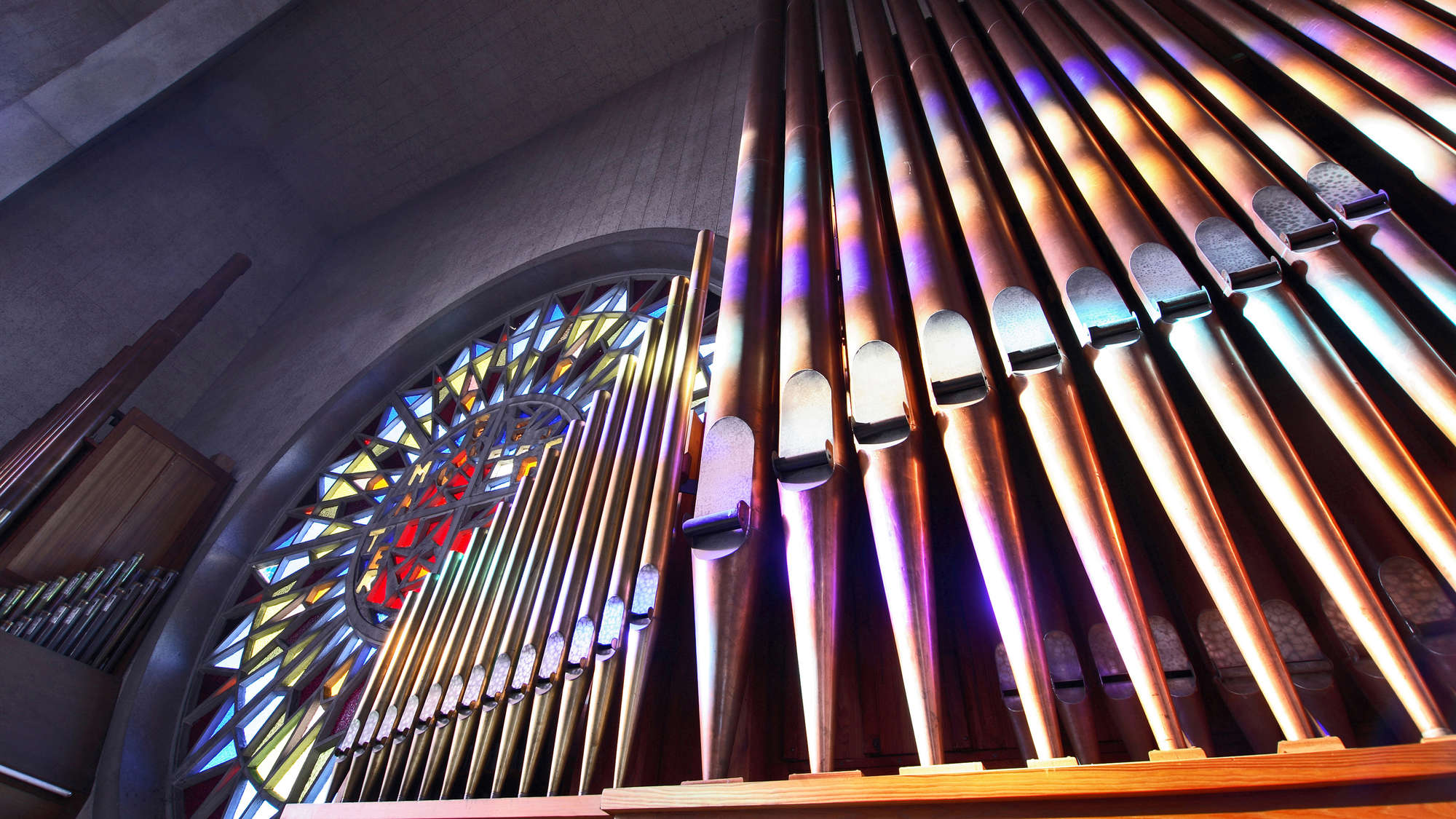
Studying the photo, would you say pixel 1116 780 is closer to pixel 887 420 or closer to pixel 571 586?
pixel 887 420

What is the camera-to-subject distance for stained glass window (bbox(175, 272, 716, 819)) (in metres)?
4.47

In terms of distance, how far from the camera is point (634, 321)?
18.9ft

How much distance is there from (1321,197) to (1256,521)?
68cm

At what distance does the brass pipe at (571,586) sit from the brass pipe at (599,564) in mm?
16

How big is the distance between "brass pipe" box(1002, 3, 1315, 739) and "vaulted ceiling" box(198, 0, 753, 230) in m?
7.13

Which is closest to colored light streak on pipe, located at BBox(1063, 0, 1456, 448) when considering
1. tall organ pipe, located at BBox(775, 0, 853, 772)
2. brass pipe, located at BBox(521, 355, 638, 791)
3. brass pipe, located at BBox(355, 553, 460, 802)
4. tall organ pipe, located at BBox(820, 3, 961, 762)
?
tall organ pipe, located at BBox(820, 3, 961, 762)

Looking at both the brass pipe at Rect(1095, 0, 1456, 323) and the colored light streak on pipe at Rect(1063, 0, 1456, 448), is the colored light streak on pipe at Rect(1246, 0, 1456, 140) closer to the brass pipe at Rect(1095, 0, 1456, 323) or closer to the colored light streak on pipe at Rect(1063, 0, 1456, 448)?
the brass pipe at Rect(1095, 0, 1456, 323)

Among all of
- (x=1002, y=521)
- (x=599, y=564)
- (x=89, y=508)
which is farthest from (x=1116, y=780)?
(x=89, y=508)

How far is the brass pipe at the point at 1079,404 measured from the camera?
3.93 ft

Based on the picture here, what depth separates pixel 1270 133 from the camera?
1.93 metres

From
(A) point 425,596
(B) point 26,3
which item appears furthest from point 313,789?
(B) point 26,3

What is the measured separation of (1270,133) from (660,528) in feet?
6.12

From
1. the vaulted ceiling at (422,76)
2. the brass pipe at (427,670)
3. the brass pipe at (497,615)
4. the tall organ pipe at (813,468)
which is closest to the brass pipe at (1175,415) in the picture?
A: the tall organ pipe at (813,468)

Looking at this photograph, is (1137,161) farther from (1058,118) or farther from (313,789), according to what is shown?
(313,789)
